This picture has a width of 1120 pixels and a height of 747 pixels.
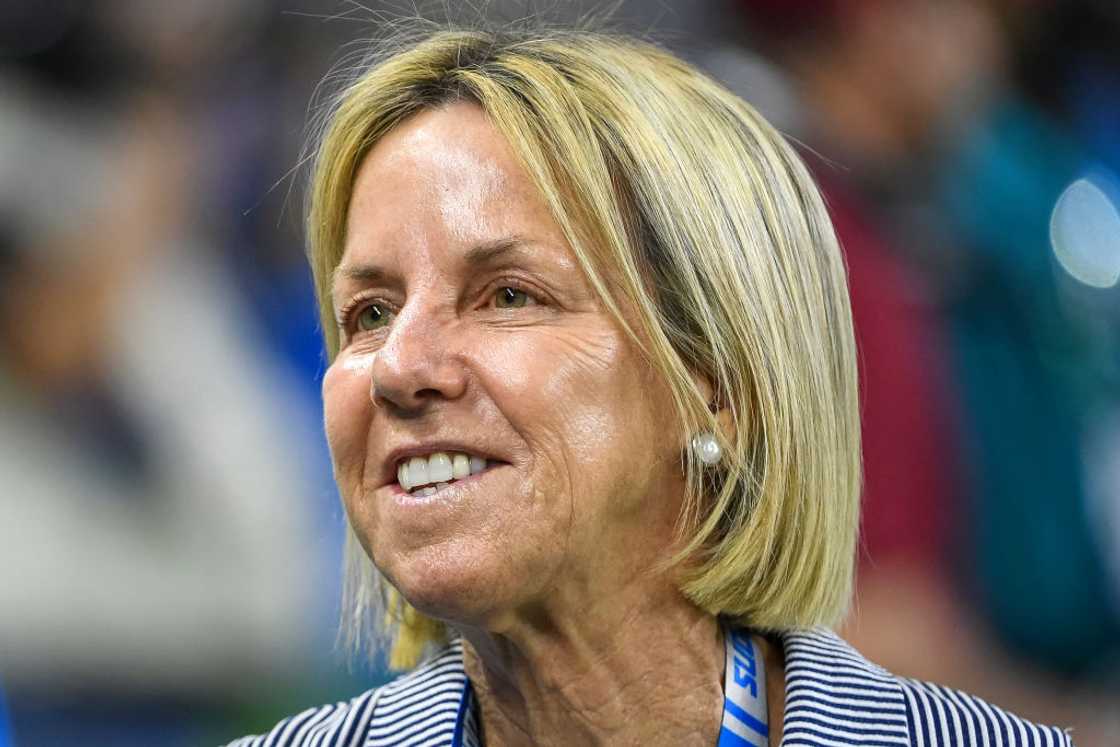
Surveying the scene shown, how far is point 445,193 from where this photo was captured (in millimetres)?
1754

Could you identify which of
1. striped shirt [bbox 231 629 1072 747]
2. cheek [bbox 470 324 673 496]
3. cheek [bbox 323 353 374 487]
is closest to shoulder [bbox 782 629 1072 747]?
striped shirt [bbox 231 629 1072 747]

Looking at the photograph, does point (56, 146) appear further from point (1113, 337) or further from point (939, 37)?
point (1113, 337)

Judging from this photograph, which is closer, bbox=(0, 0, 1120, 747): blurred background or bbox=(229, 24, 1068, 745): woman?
bbox=(229, 24, 1068, 745): woman

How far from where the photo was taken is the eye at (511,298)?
1.75 meters

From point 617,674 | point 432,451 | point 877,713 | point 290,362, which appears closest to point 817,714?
point 877,713

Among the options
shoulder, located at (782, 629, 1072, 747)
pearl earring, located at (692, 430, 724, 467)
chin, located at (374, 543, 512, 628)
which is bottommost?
shoulder, located at (782, 629, 1072, 747)

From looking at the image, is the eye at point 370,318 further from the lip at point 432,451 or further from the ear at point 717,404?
the ear at point 717,404

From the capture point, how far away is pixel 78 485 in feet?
11.0

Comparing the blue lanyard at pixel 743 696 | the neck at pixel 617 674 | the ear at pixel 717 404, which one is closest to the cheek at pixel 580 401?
the ear at pixel 717 404

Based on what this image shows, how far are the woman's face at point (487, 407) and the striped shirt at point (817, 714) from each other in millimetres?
263

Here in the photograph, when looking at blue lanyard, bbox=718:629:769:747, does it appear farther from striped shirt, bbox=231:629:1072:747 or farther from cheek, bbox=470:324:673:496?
cheek, bbox=470:324:673:496

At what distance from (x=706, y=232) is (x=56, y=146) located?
224cm

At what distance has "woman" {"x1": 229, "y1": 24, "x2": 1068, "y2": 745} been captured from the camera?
1.69 metres

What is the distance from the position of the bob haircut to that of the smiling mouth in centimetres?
26
